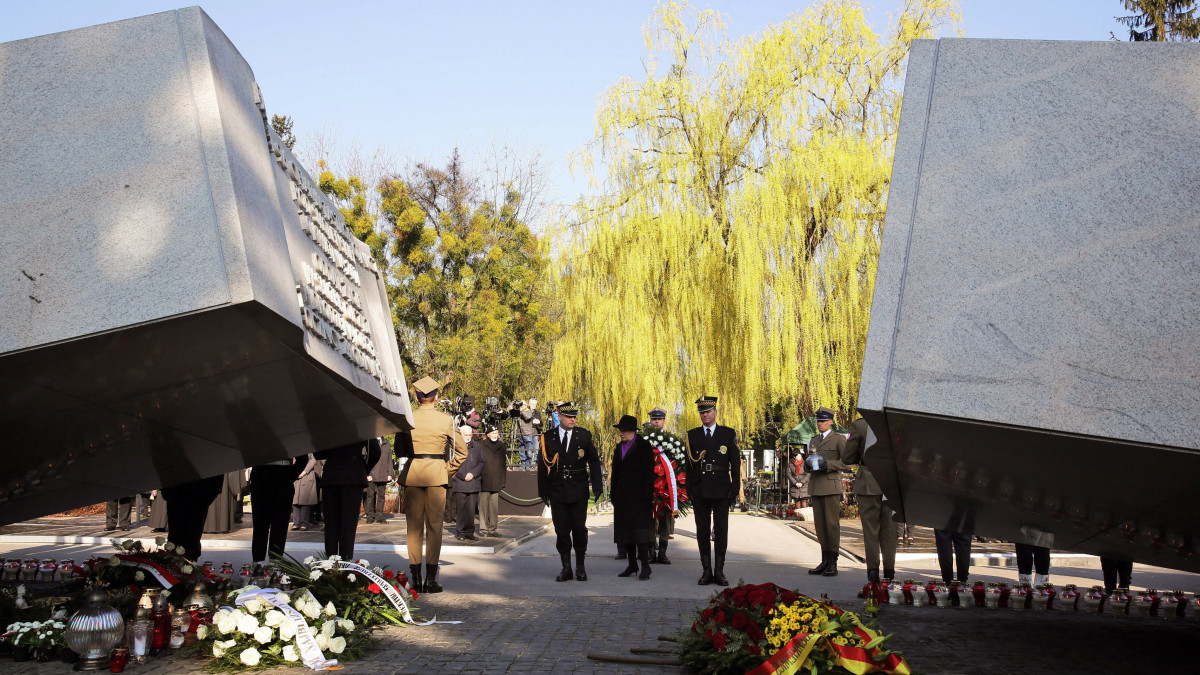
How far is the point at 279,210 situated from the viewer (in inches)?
235

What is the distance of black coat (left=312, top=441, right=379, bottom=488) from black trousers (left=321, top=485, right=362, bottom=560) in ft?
0.19

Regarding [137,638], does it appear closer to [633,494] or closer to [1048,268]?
[1048,268]

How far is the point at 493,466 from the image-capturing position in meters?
16.2

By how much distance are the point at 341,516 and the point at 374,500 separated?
33.7ft

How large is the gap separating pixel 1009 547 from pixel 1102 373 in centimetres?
1338

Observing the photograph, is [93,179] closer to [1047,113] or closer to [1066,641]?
[1047,113]

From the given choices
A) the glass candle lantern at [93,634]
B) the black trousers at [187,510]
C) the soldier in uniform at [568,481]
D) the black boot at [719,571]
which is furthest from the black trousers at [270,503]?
the black boot at [719,571]

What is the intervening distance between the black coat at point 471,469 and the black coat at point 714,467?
5.10 metres

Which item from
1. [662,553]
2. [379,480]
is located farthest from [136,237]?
[379,480]

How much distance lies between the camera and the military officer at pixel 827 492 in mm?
11414

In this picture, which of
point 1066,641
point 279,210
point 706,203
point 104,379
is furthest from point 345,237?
point 706,203

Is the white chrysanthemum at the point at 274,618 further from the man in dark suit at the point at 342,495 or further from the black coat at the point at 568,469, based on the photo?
the black coat at the point at 568,469

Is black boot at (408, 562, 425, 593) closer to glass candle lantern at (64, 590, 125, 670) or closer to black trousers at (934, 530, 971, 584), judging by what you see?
glass candle lantern at (64, 590, 125, 670)

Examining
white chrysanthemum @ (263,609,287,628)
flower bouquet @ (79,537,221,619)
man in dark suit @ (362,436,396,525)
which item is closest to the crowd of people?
flower bouquet @ (79,537,221,619)
